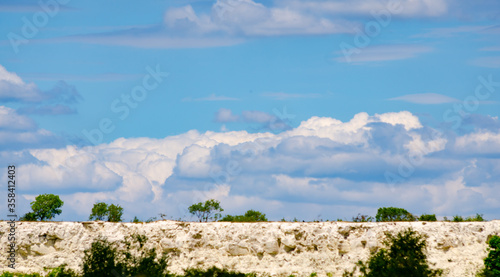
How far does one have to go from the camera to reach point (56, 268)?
58.3 meters

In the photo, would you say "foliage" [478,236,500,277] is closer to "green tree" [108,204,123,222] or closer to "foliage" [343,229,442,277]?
"foliage" [343,229,442,277]

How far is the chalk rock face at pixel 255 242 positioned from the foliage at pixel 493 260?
1076 millimetres

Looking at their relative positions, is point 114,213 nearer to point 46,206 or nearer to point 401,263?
point 46,206

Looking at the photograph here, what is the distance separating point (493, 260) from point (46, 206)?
141 feet

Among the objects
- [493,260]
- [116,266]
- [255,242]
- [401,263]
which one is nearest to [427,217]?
[493,260]

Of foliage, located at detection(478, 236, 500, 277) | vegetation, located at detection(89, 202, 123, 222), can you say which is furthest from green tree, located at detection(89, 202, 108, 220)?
foliage, located at detection(478, 236, 500, 277)

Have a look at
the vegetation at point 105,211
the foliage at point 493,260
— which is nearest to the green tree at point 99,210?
the vegetation at point 105,211

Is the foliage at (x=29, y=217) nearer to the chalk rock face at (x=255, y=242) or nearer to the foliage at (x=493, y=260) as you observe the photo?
the chalk rock face at (x=255, y=242)

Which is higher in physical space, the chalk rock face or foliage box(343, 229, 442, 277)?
the chalk rock face

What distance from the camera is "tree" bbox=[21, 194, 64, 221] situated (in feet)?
225

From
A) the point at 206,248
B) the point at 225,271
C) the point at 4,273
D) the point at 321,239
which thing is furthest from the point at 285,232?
the point at 4,273

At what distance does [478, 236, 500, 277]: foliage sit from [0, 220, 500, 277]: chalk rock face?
1076mm

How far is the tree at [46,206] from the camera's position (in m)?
68.7

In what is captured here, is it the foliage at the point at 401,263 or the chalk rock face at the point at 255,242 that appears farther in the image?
the chalk rock face at the point at 255,242
